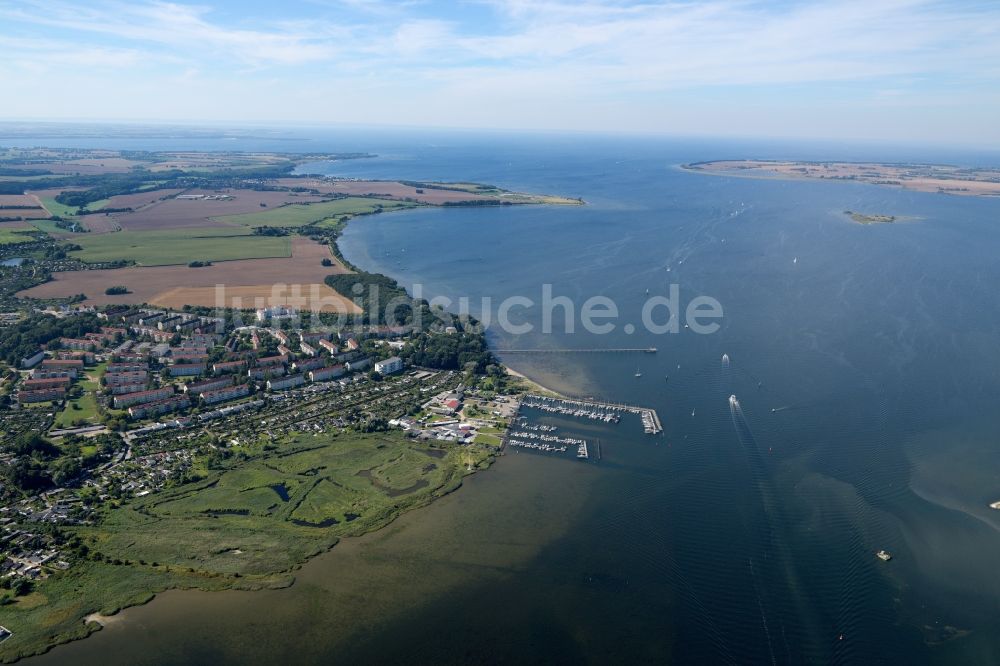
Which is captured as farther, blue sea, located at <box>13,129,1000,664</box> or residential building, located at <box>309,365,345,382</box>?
residential building, located at <box>309,365,345,382</box>

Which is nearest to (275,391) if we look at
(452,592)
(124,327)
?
(124,327)

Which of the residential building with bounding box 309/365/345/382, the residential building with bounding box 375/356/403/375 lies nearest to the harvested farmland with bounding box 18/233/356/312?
the residential building with bounding box 375/356/403/375

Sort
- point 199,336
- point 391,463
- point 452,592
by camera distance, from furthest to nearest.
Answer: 1. point 199,336
2. point 391,463
3. point 452,592

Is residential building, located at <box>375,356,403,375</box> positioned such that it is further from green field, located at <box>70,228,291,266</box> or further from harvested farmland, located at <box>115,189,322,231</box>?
harvested farmland, located at <box>115,189,322,231</box>

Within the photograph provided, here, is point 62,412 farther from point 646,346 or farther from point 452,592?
point 646,346

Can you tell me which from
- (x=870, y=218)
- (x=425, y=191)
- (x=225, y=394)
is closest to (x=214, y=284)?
(x=225, y=394)

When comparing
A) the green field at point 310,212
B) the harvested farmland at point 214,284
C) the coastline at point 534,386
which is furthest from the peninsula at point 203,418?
the green field at point 310,212

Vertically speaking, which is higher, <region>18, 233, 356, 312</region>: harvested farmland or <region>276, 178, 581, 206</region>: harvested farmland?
<region>276, 178, 581, 206</region>: harvested farmland
